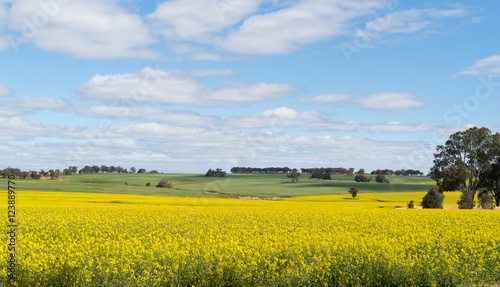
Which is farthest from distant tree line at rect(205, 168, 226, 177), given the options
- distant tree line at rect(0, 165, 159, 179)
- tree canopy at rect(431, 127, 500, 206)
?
tree canopy at rect(431, 127, 500, 206)

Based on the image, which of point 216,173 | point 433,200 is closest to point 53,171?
point 216,173

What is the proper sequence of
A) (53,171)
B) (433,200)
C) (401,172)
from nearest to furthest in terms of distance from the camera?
(433,200)
(53,171)
(401,172)

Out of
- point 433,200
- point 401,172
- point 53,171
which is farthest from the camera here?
point 401,172

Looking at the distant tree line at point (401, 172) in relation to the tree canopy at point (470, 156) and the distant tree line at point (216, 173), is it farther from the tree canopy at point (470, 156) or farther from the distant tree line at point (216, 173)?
the tree canopy at point (470, 156)

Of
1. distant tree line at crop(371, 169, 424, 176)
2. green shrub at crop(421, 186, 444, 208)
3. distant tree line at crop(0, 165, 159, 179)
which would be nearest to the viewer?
green shrub at crop(421, 186, 444, 208)

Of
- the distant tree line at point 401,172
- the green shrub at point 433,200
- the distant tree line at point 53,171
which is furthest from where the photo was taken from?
the distant tree line at point 401,172

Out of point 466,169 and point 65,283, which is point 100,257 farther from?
point 466,169

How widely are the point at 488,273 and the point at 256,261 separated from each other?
26.7 feet

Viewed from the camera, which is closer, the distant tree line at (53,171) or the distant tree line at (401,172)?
the distant tree line at (53,171)

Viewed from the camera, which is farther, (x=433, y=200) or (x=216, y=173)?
(x=216, y=173)

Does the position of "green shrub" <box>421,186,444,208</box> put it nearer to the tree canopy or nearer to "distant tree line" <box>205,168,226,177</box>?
the tree canopy

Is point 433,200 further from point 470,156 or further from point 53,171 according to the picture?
point 53,171

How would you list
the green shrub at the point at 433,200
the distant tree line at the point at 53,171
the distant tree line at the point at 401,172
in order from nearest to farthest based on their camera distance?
1. the green shrub at the point at 433,200
2. the distant tree line at the point at 53,171
3. the distant tree line at the point at 401,172

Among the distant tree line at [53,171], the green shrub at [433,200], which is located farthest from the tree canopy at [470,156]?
the distant tree line at [53,171]
